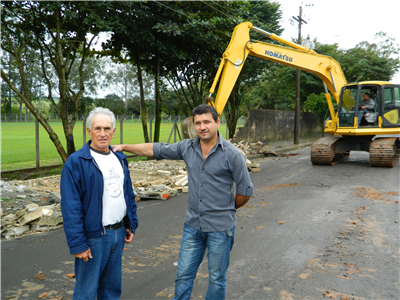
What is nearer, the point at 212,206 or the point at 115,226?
the point at 115,226

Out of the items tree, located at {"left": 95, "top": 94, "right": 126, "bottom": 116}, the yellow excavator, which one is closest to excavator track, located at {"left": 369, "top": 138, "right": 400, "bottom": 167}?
the yellow excavator

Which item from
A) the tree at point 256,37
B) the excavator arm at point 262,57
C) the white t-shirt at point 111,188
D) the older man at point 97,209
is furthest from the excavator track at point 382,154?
the white t-shirt at point 111,188

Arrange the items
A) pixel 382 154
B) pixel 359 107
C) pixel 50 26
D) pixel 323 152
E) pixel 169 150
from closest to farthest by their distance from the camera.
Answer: pixel 169 150 → pixel 50 26 → pixel 382 154 → pixel 323 152 → pixel 359 107

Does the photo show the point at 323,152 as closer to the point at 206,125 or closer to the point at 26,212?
the point at 26,212

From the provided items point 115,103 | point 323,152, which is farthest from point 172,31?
point 115,103

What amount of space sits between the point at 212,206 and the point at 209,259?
0.47 m

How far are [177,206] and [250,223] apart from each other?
1.88 meters

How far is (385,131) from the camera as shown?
44.0 ft

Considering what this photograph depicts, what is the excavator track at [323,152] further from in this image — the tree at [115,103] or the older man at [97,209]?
the tree at [115,103]

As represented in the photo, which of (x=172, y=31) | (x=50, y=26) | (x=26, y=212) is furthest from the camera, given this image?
(x=172, y=31)

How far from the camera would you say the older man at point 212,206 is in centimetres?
289

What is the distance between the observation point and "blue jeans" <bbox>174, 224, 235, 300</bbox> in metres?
2.88

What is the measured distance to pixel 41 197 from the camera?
712 centimetres

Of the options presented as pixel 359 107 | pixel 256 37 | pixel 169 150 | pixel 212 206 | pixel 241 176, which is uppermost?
pixel 256 37
